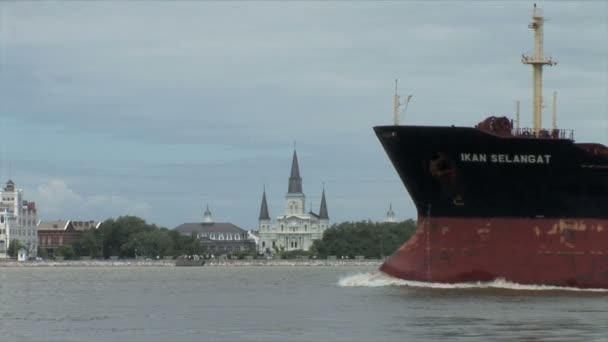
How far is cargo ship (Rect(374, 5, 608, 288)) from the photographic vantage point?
37562 millimetres

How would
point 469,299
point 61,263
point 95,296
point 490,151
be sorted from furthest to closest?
1. point 61,263
2. point 95,296
3. point 490,151
4. point 469,299

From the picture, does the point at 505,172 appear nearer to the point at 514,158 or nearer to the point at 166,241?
the point at 514,158

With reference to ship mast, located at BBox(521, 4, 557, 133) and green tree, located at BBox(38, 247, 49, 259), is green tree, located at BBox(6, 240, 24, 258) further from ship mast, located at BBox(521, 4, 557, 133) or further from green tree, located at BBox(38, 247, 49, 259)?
ship mast, located at BBox(521, 4, 557, 133)

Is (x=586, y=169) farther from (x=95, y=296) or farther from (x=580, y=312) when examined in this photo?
(x=95, y=296)

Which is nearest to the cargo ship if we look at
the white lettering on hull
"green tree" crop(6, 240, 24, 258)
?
the white lettering on hull

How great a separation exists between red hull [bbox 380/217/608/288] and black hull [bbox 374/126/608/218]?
0.29m

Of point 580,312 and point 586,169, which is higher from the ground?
point 586,169

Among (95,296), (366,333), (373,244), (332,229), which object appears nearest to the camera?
(366,333)

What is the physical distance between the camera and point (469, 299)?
35125 mm

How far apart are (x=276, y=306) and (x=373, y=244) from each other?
13614 centimetres

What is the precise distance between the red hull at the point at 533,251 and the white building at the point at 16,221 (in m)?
143

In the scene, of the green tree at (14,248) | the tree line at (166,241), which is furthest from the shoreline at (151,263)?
the tree line at (166,241)

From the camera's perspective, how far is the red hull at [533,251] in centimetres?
3788

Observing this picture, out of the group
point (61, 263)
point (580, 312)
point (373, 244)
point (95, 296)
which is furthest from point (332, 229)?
point (580, 312)
